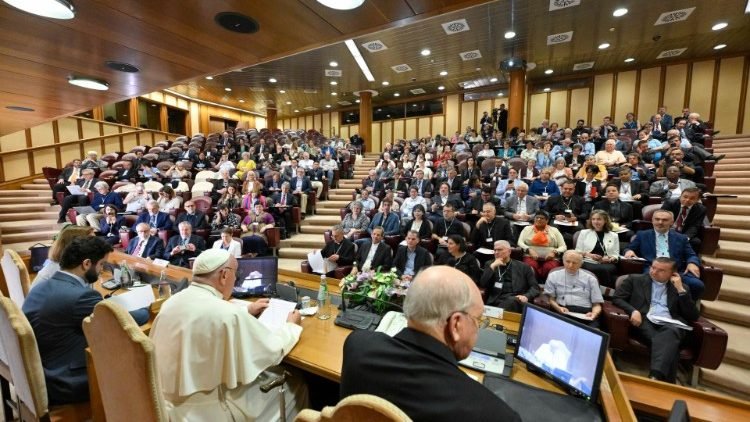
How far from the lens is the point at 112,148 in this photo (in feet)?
38.2

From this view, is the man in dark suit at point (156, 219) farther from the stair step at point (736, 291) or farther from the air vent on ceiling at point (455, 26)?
the stair step at point (736, 291)

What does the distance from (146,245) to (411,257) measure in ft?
13.5

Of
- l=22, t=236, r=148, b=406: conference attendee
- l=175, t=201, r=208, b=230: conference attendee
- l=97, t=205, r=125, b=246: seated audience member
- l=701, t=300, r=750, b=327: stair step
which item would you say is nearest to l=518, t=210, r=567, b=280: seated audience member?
l=701, t=300, r=750, b=327: stair step

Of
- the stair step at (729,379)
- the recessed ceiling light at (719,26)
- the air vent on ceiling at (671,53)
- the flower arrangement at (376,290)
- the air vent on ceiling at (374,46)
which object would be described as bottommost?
the stair step at (729,379)

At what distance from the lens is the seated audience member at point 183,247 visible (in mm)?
4863

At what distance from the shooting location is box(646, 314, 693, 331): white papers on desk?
8.27 feet

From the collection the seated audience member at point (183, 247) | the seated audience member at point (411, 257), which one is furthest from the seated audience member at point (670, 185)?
the seated audience member at point (183, 247)

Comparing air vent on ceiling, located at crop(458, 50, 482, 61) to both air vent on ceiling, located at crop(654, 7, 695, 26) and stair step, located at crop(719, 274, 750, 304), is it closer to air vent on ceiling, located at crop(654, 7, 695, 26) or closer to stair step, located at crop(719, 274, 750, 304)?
air vent on ceiling, located at crop(654, 7, 695, 26)

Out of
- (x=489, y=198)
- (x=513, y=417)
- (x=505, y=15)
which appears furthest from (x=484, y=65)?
(x=513, y=417)

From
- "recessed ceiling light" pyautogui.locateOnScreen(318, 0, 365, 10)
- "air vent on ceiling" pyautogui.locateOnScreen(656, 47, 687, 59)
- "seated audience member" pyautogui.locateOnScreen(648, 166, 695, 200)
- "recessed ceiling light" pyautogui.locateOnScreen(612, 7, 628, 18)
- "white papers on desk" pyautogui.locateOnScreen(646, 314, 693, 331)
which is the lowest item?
"white papers on desk" pyautogui.locateOnScreen(646, 314, 693, 331)

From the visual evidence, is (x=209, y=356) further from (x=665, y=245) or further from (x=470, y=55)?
(x=470, y=55)

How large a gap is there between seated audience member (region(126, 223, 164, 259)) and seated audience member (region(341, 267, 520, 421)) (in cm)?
520

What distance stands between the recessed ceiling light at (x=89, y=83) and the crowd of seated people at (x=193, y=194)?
7.27ft

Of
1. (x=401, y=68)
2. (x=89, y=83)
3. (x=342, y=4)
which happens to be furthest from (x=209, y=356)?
(x=401, y=68)
